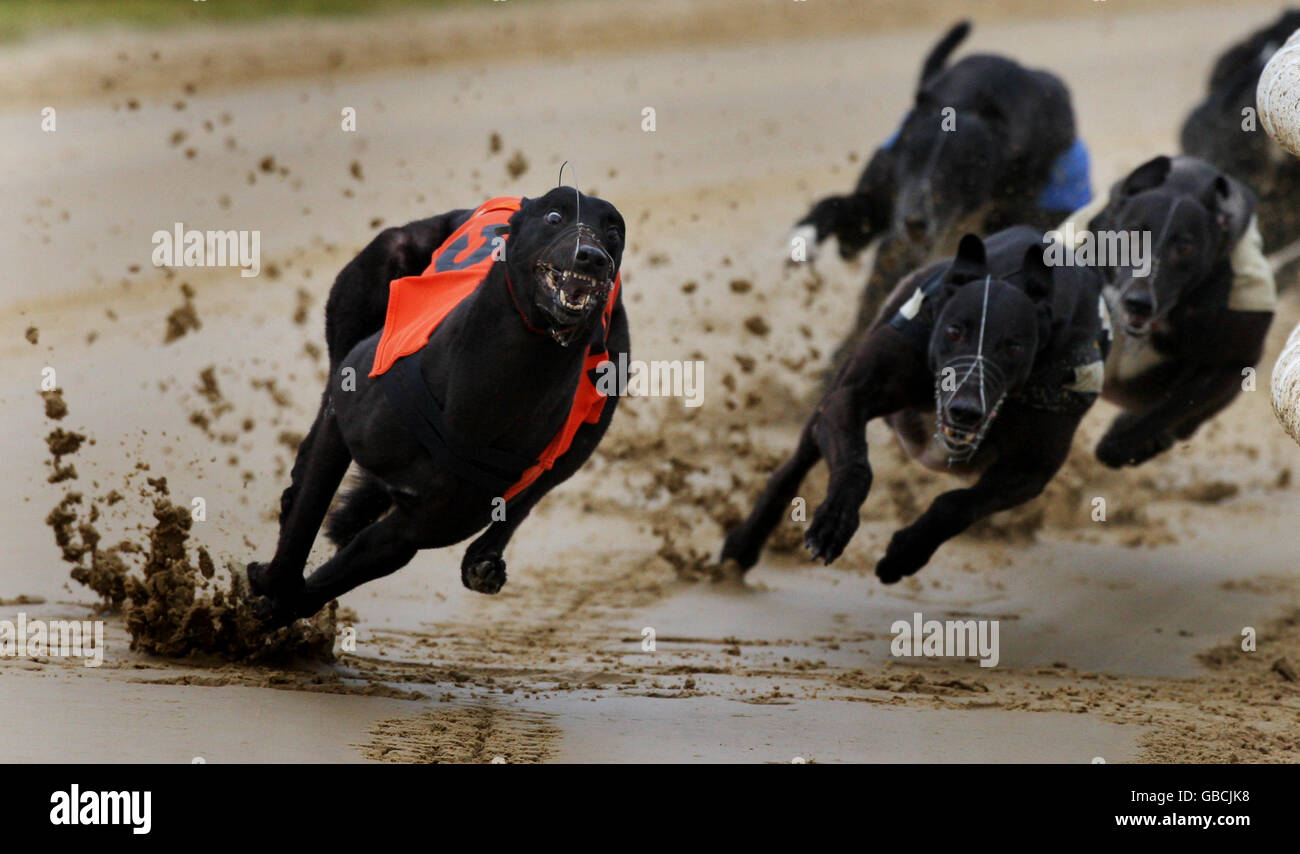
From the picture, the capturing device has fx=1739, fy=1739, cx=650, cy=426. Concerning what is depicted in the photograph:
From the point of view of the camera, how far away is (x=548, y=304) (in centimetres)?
361

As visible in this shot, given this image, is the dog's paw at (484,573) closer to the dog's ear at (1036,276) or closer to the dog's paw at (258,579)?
the dog's paw at (258,579)

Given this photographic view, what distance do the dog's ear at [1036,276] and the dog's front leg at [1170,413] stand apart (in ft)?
4.87

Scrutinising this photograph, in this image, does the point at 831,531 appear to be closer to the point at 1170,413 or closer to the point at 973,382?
the point at 973,382

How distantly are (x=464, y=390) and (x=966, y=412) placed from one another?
1430 millimetres

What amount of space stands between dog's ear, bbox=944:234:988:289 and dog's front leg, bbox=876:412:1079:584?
1.39 feet

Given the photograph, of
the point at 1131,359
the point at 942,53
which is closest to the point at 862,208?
the point at 942,53

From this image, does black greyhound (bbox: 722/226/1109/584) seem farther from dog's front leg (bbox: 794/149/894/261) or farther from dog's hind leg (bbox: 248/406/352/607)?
dog's front leg (bbox: 794/149/894/261)

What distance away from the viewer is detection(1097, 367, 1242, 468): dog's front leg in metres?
6.09

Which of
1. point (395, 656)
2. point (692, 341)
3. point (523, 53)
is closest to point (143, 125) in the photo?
point (523, 53)

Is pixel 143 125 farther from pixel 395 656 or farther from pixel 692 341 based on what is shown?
pixel 395 656

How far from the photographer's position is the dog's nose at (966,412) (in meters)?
4.56

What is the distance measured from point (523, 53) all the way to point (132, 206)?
5.43 meters

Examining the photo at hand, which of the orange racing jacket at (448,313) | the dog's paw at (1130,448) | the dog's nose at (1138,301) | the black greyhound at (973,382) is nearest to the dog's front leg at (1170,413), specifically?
the dog's paw at (1130,448)

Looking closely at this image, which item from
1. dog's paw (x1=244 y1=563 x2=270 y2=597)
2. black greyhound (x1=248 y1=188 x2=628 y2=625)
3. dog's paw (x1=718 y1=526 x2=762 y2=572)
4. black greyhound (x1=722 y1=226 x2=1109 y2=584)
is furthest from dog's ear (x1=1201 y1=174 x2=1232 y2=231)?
dog's paw (x1=244 y1=563 x2=270 y2=597)
